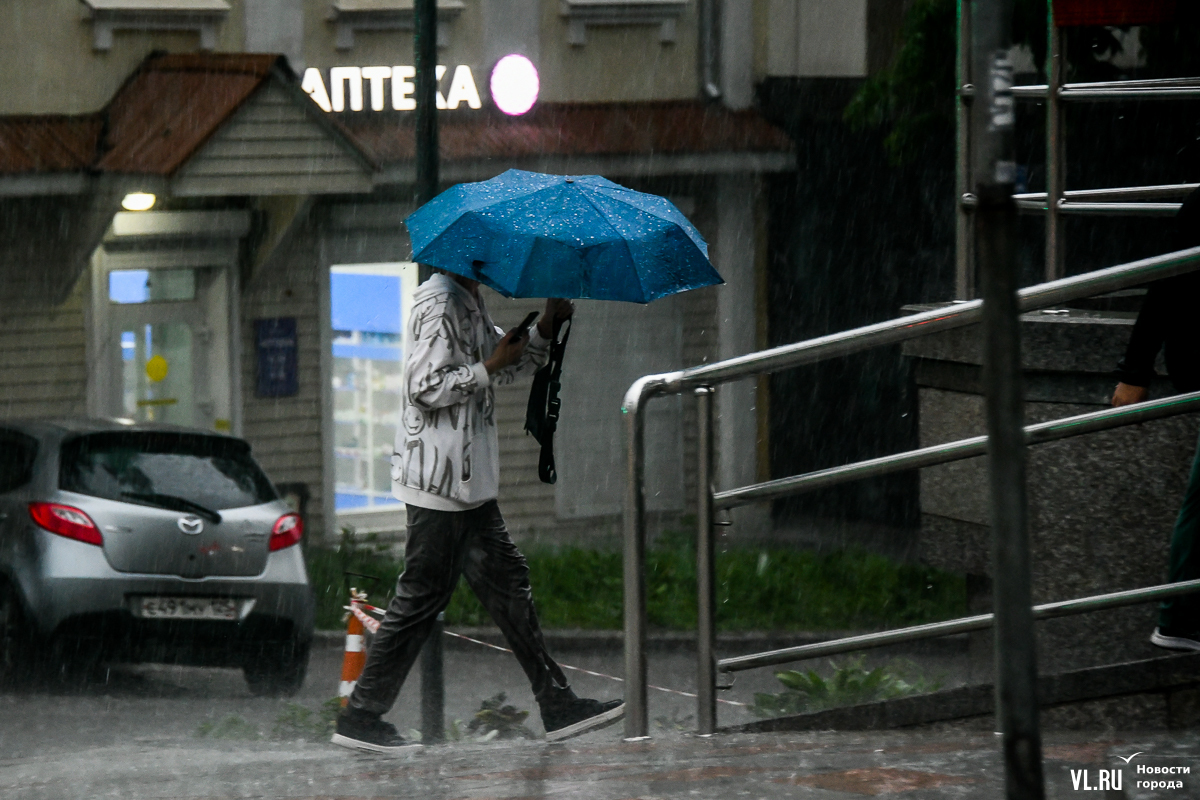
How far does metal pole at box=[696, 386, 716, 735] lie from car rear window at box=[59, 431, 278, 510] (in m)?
5.25

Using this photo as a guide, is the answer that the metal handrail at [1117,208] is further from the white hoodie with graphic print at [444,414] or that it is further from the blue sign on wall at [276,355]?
the blue sign on wall at [276,355]

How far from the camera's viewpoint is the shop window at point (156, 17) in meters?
15.3

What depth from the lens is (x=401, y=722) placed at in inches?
361

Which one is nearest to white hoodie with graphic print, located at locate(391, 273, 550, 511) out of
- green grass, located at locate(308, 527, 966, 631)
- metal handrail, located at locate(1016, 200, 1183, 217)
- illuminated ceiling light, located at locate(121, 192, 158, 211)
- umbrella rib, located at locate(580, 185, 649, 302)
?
umbrella rib, located at locate(580, 185, 649, 302)

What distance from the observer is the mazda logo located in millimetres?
9586

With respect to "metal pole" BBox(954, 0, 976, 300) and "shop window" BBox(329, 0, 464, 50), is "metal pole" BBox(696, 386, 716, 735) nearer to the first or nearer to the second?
"metal pole" BBox(954, 0, 976, 300)

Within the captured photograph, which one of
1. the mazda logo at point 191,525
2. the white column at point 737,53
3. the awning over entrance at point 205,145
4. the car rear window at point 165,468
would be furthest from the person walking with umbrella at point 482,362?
the white column at point 737,53

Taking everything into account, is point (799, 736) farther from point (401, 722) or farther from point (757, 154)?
point (757, 154)

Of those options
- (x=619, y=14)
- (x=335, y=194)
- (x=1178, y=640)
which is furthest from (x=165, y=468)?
(x=619, y=14)

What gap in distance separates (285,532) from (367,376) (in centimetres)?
748

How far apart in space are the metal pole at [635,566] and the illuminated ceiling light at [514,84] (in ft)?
39.3

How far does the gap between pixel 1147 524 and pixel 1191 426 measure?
0.33m

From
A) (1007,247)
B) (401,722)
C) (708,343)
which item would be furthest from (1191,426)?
(708,343)

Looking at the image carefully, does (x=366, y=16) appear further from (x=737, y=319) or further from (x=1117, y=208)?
(x=1117, y=208)
